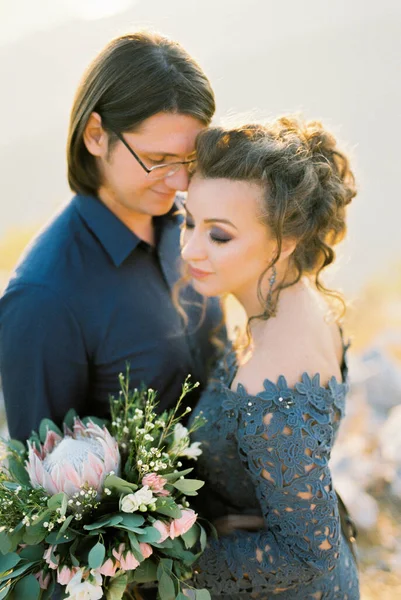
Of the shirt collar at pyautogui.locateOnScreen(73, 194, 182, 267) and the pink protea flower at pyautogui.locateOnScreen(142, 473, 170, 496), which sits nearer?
the pink protea flower at pyautogui.locateOnScreen(142, 473, 170, 496)

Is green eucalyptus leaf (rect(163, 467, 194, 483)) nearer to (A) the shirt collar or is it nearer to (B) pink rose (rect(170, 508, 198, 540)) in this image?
(B) pink rose (rect(170, 508, 198, 540))

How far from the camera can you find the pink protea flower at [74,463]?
1843 mm

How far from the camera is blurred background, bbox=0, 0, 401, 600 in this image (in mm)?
5702

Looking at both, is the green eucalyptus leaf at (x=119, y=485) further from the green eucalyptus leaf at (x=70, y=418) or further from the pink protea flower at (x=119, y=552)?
the green eucalyptus leaf at (x=70, y=418)

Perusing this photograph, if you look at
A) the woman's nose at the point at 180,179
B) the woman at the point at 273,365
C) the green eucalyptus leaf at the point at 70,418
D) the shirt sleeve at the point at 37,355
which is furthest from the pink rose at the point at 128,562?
the woman's nose at the point at 180,179

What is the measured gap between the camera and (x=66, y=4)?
634 cm

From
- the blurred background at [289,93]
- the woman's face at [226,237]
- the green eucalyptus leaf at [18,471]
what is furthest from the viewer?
the blurred background at [289,93]

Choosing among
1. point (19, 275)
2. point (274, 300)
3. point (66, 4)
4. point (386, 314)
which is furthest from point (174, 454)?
point (66, 4)

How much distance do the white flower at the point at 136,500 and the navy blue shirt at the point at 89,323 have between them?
721 mm

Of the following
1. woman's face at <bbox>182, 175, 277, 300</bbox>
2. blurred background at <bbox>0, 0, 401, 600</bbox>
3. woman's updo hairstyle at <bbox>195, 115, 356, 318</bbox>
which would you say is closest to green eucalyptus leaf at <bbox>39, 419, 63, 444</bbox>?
woman's face at <bbox>182, 175, 277, 300</bbox>

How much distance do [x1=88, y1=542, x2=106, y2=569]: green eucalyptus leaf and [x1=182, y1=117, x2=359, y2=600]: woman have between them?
584 millimetres

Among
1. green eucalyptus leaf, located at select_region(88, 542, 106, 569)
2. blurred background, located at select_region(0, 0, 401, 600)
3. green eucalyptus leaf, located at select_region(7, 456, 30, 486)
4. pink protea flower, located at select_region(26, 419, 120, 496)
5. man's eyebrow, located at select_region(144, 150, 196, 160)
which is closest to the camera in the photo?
green eucalyptus leaf, located at select_region(88, 542, 106, 569)

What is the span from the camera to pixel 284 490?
2.06m

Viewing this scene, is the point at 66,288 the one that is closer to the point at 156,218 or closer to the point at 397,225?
the point at 156,218
